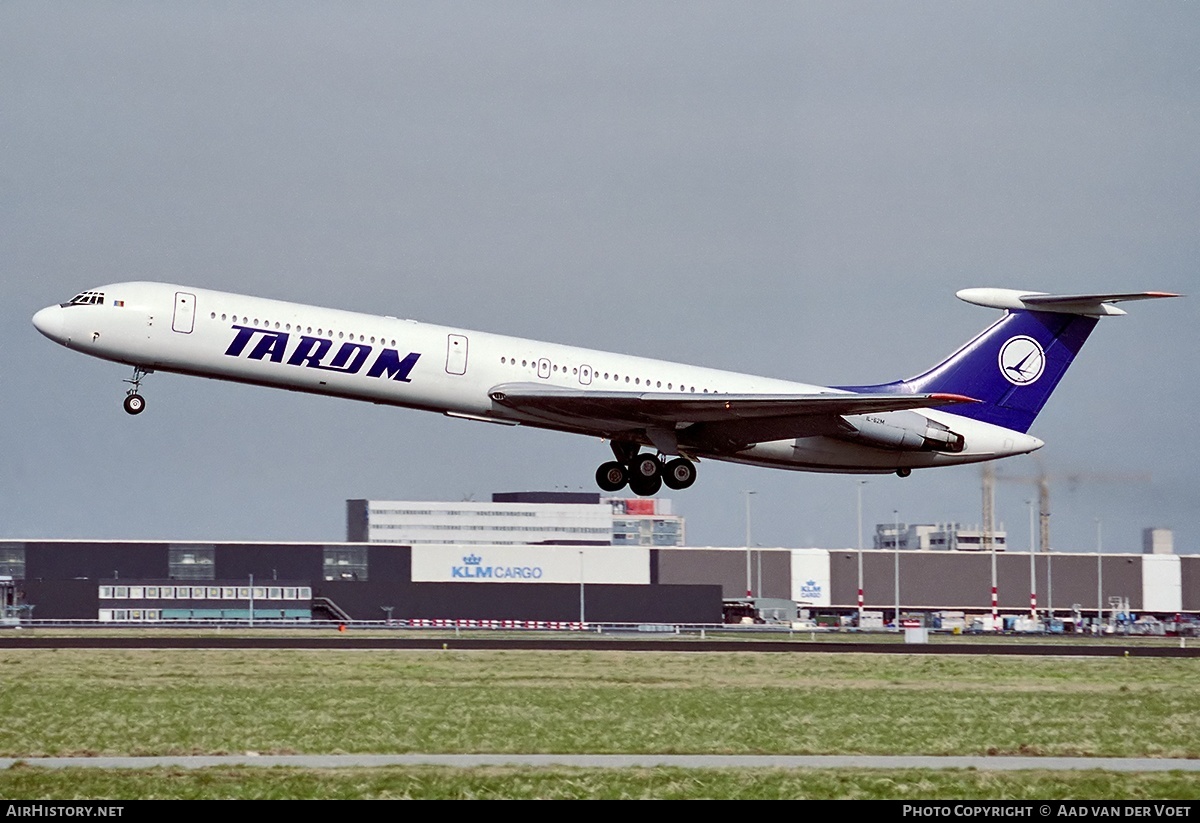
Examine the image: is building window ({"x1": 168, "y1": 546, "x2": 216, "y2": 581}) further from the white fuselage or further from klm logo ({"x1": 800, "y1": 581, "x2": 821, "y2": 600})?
the white fuselage

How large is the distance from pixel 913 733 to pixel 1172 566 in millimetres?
93761

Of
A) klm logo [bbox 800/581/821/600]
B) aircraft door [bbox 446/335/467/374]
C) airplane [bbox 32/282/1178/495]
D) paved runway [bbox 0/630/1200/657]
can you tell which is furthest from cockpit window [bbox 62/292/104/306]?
klm logo [bbox 800/581/821/600]

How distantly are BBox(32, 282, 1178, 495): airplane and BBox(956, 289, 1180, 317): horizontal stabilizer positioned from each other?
0.04m

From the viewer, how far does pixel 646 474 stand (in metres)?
40.1

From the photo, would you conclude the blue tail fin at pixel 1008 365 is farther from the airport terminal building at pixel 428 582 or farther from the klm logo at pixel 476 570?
the klm logo at pixel 476 570

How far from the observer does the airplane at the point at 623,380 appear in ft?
115

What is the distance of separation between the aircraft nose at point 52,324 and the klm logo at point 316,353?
152 inches

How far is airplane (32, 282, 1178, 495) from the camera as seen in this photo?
3519cm

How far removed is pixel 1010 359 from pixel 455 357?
15311 mm

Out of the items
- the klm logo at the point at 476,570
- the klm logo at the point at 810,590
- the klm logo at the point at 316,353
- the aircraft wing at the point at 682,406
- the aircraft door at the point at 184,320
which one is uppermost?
the aircraft door at the point at 184,320

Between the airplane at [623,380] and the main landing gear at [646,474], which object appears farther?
the main landing gear at [646,474]

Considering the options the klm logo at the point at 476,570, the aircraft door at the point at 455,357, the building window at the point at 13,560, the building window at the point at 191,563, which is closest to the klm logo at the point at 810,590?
the klm logo at the point at 476,570

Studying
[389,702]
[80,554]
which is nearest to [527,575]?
[80,554]
